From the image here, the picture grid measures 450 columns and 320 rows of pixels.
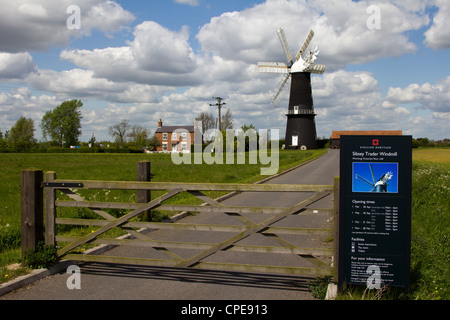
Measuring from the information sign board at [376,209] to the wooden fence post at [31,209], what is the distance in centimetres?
482

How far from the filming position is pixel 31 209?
6691 mm

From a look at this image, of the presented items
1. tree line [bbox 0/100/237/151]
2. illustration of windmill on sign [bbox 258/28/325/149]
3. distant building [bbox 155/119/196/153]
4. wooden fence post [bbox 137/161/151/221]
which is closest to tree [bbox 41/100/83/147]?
tree line [bbox 0/100/237/151]

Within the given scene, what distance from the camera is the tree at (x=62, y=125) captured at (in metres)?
105

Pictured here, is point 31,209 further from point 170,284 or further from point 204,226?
point 204,226

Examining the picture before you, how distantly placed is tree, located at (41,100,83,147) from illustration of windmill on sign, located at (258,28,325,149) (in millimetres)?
56382

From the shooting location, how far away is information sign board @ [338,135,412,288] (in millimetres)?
5172

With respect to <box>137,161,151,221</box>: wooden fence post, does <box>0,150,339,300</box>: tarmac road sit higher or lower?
lower

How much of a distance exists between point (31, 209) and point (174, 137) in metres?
125

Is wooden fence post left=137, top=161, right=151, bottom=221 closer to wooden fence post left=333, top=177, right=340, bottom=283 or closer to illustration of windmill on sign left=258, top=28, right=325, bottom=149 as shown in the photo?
wooden fence post left=333, top=177, right=340, bottom=283

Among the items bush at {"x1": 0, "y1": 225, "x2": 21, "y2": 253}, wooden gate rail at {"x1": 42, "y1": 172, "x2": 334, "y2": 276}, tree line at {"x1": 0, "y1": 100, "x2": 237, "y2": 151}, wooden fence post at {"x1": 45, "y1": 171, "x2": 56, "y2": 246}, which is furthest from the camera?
tree line at {"x1": 0, "y1": 100, "x2": 237, "y2": 151}

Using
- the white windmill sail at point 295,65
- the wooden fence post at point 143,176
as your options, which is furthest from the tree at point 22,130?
the wooden fence post at point 143,176

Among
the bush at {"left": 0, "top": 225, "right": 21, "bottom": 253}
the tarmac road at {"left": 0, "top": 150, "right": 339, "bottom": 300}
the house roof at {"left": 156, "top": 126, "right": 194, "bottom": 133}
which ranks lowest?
the tarmac road at {"left": 0, "top": 150, "right": 339, "bottom": 300}
